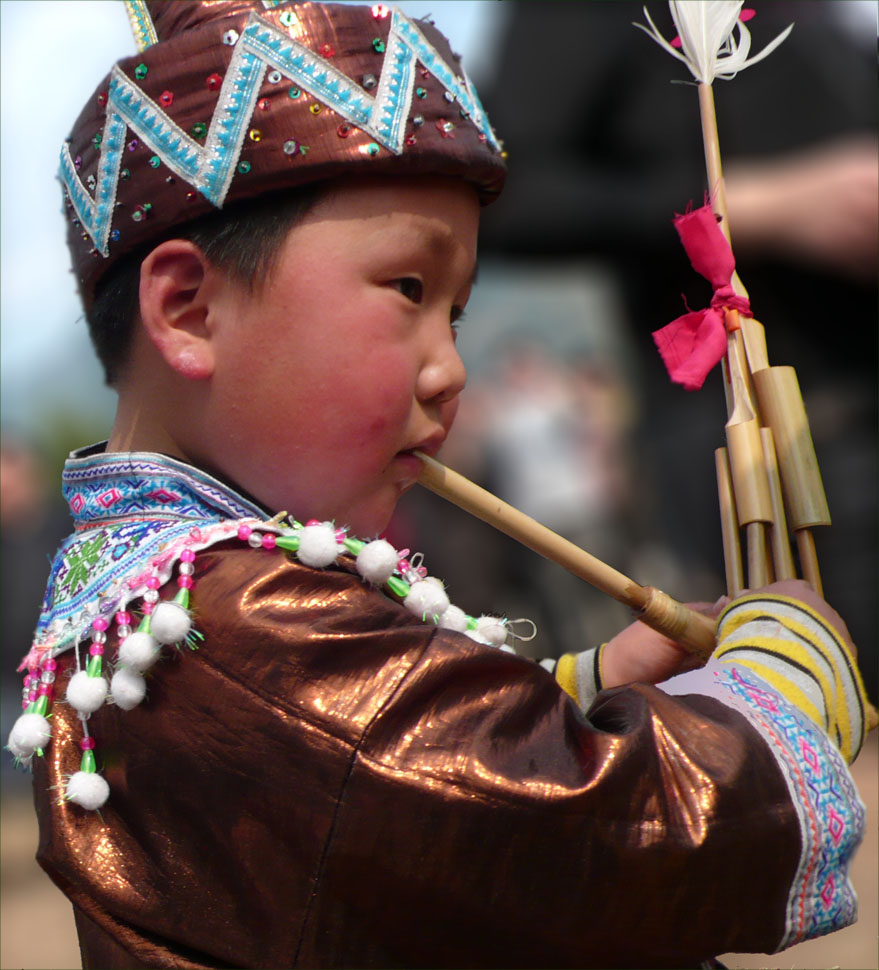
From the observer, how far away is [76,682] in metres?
0.98

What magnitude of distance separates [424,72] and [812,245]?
3.50 ft

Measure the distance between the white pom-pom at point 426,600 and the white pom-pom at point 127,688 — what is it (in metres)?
0.23

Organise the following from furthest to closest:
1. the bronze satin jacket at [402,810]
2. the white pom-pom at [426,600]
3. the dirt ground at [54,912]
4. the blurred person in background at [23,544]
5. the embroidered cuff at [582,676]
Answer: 1. the blurred person in background at [23,544]
2. the dirt ground at [54,912]
3. the embroidered cuff at [582,676]
4. the white pom-pom at [426,600]
5. the bronze satin jacket at [402,810]

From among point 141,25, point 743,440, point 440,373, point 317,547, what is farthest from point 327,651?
point 141,25

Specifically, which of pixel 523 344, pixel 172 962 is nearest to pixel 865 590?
pixel 172 962

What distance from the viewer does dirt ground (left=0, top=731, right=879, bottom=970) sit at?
2325 millimetres

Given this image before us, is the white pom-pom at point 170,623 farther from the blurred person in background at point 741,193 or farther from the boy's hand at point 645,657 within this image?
the blurred person in background at point 741,193

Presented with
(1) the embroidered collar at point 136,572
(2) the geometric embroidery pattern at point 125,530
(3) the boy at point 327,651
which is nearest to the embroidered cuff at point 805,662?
(3) the boy at point 327,651

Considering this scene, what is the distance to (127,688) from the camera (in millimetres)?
965

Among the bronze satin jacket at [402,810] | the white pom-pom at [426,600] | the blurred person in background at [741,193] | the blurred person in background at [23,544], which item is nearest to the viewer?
the bronze satin jacket at [402,810]

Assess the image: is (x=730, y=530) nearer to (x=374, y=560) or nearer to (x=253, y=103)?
(x=374, y=560)

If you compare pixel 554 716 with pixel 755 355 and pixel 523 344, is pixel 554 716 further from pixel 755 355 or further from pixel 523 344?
pixel 523 344

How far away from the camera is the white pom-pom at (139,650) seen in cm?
95

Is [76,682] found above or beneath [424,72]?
beneath
